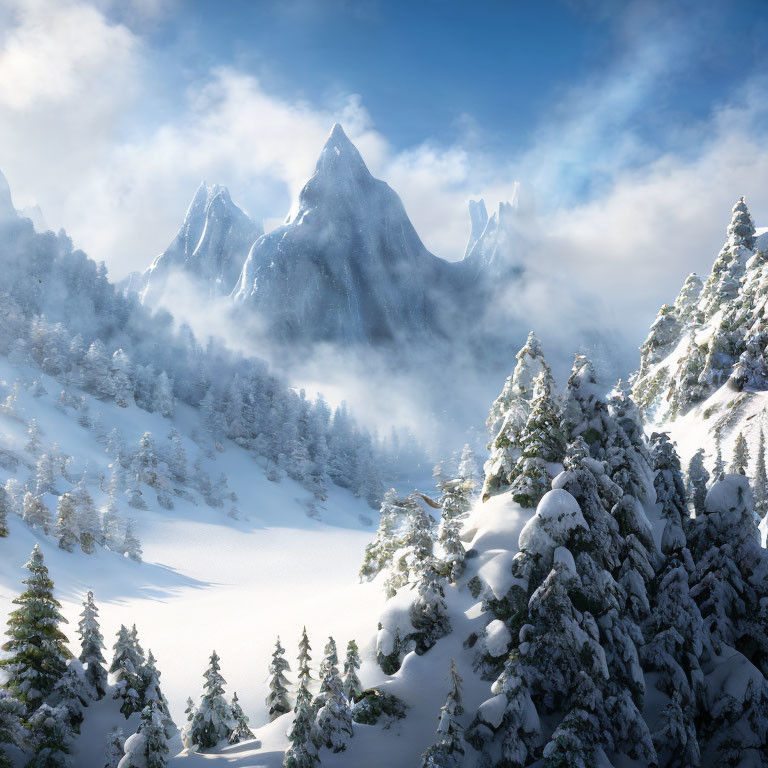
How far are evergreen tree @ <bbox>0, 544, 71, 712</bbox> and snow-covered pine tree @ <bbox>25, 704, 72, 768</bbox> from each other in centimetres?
83

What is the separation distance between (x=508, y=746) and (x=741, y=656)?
7.45 metres

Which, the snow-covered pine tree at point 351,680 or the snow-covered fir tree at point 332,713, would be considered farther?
the snow-covered pine tree at point 351,680

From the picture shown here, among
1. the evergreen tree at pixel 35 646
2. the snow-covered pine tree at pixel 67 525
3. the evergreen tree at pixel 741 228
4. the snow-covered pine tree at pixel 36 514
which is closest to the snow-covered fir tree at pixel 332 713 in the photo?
the evergreen tree at pixel 35 646

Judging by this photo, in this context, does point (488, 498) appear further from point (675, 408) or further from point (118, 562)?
point (118, 562)

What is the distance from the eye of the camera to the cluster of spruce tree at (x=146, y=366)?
249 ft

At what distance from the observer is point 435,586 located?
14.6m

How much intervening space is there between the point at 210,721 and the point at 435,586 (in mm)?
7146

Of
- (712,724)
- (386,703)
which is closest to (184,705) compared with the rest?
(386,703)

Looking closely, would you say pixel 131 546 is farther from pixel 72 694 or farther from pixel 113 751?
pixel 113 751

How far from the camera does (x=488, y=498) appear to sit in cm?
1909

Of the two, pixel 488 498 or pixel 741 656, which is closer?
pixel 741 656

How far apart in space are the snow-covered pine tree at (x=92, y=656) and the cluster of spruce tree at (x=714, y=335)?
39.2 meters

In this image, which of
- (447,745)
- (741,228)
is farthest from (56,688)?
(741,228)

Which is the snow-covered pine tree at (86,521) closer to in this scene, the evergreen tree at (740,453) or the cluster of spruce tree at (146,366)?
the cluster of spruce tree at (146,366)
